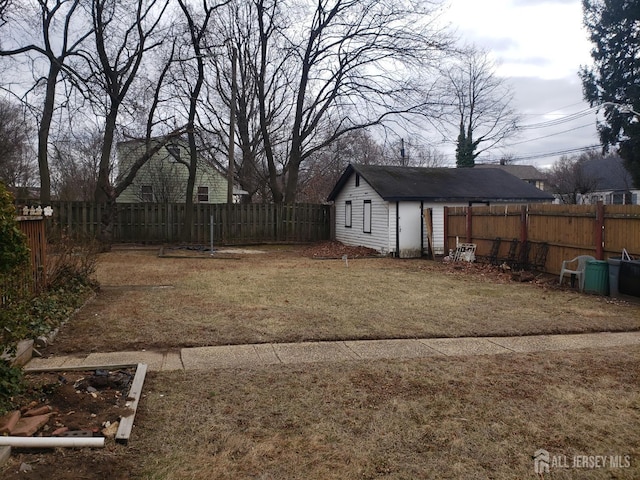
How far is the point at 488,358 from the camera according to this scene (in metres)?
5.43

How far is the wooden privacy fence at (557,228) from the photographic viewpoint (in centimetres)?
1004

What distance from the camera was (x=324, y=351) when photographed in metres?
5.73

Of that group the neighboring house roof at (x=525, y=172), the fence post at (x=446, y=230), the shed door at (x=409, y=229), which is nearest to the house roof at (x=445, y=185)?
the shed door at (x=409, y=229)

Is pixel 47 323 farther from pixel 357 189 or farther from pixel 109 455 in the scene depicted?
pixel 357 189

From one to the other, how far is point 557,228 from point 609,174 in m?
33.9

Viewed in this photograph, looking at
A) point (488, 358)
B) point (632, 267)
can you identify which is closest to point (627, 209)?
point (632, 267)

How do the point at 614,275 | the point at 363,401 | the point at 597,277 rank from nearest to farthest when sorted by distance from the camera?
the point at 363,401
the point at 614,275
the point at 597,277

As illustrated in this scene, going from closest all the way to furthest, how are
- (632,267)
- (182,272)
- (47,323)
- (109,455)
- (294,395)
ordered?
(109,455) → (294,395) → (47,323) → (632,267) → (182,272)

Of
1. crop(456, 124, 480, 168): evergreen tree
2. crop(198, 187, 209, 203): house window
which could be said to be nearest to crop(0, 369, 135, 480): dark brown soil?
crop(198, 187, 209, 203): house window

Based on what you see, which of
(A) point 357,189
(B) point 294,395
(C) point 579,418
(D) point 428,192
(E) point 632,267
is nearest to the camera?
(C) point 579,418

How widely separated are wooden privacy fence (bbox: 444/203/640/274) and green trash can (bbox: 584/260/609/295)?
1.93ft

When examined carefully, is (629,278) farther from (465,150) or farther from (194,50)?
(465,150)

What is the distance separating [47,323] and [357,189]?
51.1 feet

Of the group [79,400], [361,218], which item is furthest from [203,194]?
[79,400]
